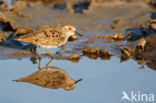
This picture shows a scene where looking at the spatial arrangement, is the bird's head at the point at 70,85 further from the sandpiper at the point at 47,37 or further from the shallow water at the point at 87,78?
the sandpiper at the point at 47,37

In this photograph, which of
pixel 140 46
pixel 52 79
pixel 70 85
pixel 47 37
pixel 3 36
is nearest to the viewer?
pixel 70 85

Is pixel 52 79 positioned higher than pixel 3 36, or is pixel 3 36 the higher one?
pixel 52 79

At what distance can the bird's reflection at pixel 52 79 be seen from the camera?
6.43 metres

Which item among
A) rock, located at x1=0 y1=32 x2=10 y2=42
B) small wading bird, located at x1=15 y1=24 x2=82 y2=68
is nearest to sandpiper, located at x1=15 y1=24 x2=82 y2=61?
small wading bird, located at x1=15 y1=24 x2=82 y2=68

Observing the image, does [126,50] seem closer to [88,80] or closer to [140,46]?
[140,46]

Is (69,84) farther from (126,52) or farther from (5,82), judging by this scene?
(126,52)

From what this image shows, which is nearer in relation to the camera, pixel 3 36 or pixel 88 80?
pixel 88 80

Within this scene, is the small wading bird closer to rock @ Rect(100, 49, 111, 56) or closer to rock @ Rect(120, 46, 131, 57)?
rock @ Rect(100, 49, 111, 56)

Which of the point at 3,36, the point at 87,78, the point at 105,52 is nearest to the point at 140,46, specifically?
the point at 105,52

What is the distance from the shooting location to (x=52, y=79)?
6.78 meters

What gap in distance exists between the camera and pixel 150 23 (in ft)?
31.4

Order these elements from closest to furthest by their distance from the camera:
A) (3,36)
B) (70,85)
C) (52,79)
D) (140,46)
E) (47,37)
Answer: (70,85)
(52,79)
(47,37)
(140,46)
(3,36)

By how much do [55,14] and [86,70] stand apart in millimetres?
5535

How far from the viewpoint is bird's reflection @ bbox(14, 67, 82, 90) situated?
643cm
